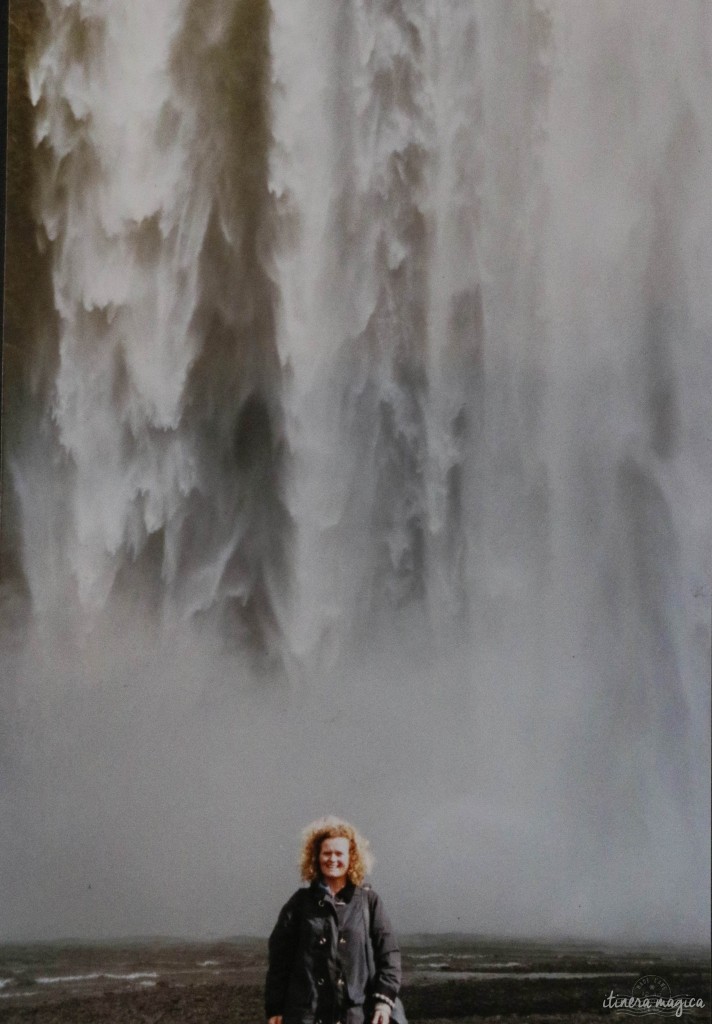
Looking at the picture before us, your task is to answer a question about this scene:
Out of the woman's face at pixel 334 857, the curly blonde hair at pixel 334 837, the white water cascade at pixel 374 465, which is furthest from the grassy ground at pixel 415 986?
the woman's face at pixel 334 857

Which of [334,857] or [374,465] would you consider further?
[374,465]

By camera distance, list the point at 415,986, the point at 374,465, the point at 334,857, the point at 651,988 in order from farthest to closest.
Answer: the point at 374,465, the point at 651,988, the point at 415,986, the point at 334,857

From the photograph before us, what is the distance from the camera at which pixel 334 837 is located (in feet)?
17.4

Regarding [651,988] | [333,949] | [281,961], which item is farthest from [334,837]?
[651,988]

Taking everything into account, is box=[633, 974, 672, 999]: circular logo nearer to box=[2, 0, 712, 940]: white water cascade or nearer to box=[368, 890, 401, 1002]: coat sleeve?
box=[2, 0, 712, 940]: white water cascade

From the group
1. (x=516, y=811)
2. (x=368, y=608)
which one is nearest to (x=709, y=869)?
(x=516, y=811)

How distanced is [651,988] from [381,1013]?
2.47 m

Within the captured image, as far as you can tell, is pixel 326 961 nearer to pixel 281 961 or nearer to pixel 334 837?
pixel 281 961

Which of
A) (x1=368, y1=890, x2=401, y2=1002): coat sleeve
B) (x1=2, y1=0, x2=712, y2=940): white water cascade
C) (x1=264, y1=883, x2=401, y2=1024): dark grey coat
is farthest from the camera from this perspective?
(x1=2, y1=0, x2=712, y2=940): white water cascade

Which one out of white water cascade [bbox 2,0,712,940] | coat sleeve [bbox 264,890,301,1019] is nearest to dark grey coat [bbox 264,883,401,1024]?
coat sleeve [bbox 264,890,301,1019]

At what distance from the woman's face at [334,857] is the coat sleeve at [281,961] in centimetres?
23

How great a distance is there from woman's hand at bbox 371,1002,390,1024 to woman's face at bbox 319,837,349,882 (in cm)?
61

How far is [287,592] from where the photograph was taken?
7.12 metres

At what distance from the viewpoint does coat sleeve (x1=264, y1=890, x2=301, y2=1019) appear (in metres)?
5.16
